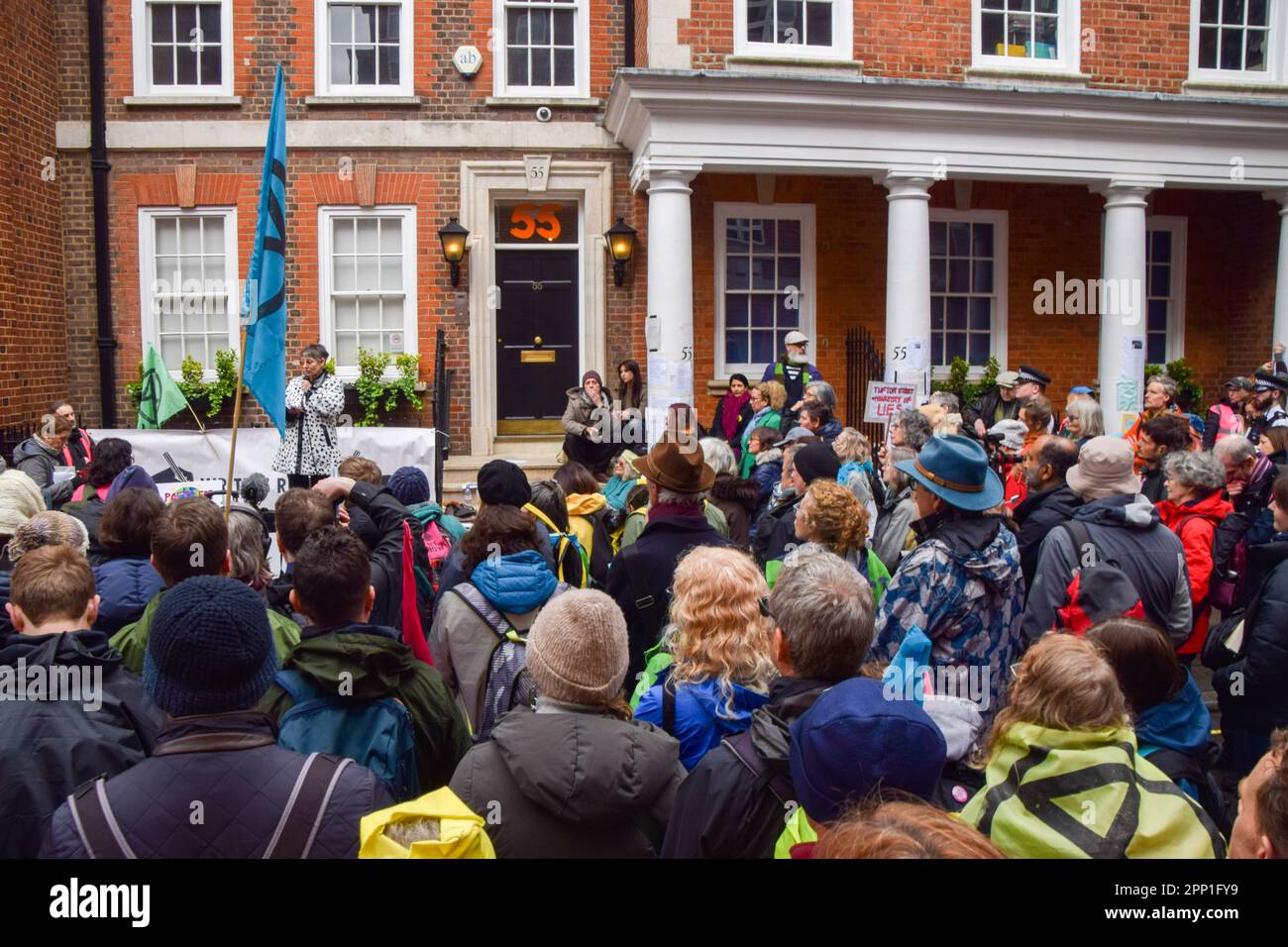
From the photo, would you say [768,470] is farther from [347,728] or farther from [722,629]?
[347,728]

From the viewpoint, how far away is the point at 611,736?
2.62m

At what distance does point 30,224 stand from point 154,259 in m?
1.37

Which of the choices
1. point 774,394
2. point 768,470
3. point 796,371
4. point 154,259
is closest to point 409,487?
point 768,470

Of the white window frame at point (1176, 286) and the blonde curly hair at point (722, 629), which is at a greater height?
the white window frame at point (1176, 286)

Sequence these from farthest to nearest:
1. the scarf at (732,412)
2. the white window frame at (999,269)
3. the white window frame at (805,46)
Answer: the white window frame at (999,269) → the white window frame at (805,46) → the scarf at (732,412)

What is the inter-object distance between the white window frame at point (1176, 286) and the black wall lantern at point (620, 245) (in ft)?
24.9

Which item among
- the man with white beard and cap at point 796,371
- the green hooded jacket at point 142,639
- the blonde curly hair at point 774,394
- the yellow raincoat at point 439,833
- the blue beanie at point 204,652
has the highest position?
the man with white beard and cap at point 796,371

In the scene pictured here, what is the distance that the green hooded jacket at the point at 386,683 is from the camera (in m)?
2.90

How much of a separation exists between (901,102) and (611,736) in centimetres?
1110

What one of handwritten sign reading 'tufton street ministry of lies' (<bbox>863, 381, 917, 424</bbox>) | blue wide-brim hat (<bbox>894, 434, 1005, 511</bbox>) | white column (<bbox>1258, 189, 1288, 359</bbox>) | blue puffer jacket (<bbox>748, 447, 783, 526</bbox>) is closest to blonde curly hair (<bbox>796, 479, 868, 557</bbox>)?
blue wide-brim hat (<bbox>894, 434, 1005, 511</bbox>)

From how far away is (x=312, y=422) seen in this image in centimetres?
945

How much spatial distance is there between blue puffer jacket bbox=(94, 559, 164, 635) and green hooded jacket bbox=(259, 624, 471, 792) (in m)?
1.19

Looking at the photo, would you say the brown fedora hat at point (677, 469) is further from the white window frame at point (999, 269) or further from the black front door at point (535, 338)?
the white window frame at point (999, 269)

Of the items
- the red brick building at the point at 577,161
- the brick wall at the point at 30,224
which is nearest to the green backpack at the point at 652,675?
the red brick building at the point at 577,161
